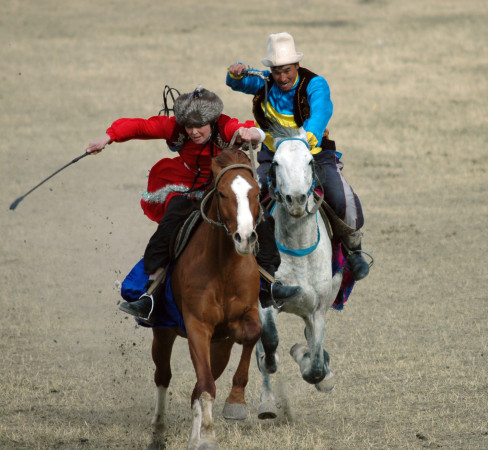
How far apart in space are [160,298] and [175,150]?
1.16m

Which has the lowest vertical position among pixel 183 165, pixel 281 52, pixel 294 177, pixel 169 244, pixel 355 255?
pixel 169 244

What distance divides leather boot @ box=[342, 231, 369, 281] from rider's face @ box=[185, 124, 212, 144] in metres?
2.09

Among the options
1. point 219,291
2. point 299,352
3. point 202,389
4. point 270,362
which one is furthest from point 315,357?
point 202,389

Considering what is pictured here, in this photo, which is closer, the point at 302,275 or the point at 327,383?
the point at 302,275

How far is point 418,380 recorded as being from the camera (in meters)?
8.79

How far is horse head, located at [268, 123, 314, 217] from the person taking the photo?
6883 mm

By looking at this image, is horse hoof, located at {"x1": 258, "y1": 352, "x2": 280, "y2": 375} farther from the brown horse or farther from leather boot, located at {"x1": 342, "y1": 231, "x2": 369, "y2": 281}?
the brown horse

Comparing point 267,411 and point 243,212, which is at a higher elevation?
point 243,212

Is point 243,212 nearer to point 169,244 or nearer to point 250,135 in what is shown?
point 250,135

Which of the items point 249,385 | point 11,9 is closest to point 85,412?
Result: point 249,385

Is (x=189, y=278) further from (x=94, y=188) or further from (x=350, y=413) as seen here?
(x=94, y=188)

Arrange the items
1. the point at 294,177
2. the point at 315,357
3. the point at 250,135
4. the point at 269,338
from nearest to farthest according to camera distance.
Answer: the point at 250,135 < the point at 294,177 < the point at 269,338 < the point at 315,357

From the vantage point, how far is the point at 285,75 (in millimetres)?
7949

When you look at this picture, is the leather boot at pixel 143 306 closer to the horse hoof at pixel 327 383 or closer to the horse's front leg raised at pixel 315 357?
the horse's front leg raised at pixel 315 357
